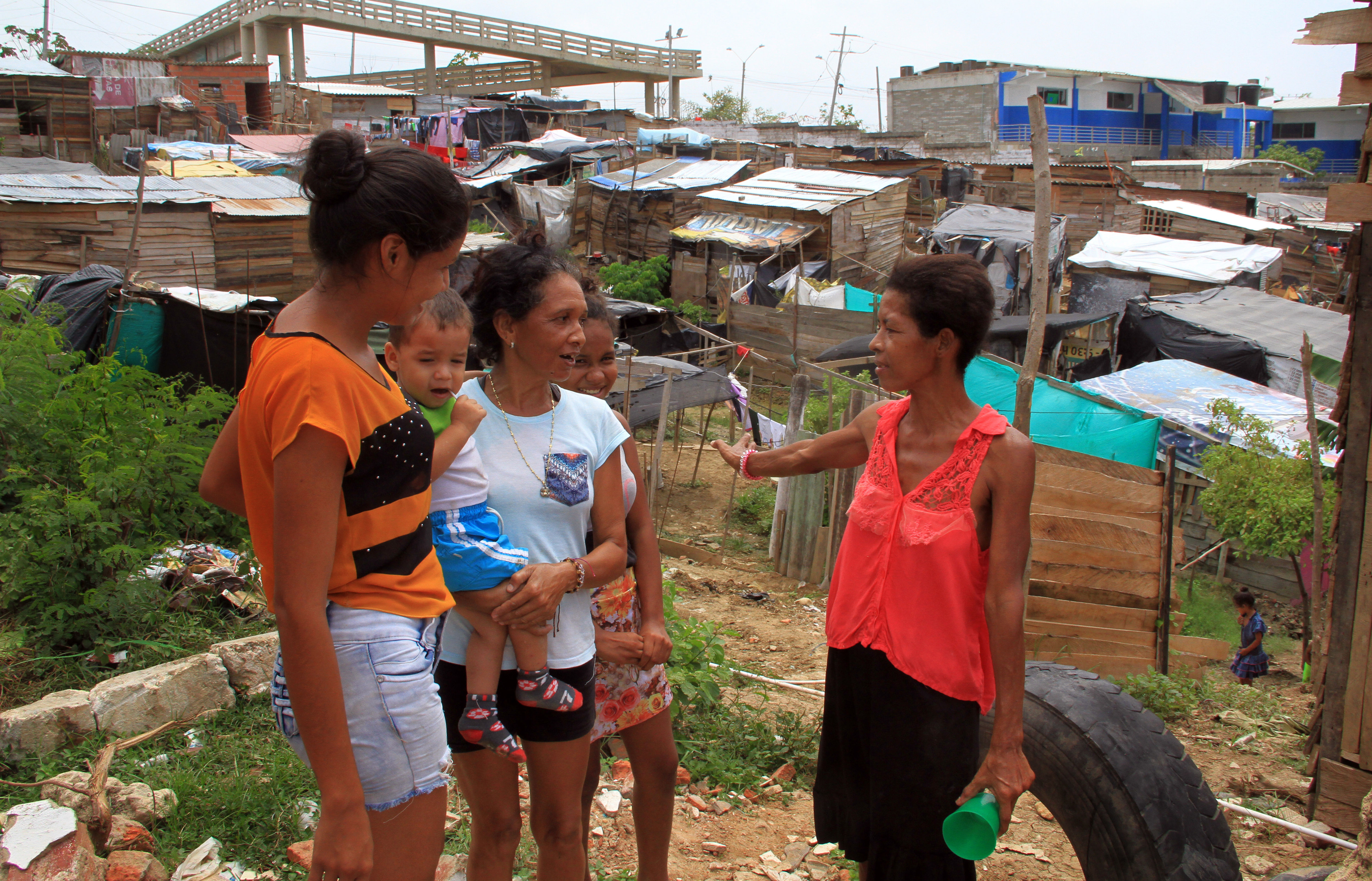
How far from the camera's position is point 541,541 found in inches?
78.5

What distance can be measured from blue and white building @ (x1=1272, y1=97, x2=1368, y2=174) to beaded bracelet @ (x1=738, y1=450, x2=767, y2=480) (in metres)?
49.9

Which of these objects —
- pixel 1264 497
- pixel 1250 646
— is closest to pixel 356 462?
pixel 1250 646

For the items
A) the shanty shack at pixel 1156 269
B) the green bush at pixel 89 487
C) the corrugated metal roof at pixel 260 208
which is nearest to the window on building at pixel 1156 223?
the shanty shack at pixel 1156 269

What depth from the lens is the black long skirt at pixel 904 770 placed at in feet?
6.73

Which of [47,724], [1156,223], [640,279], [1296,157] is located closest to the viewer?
[47,724]

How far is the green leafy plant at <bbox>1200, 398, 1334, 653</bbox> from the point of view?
27.0ft

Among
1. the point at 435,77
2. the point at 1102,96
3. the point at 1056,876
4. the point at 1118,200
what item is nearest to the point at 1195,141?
the point at 1102,96

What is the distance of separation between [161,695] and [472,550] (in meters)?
2.79

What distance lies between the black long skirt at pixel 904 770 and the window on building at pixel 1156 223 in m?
26.0

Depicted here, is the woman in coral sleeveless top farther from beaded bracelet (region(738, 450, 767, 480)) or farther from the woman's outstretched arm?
beaded bracelet (region(738, 450, 767, 480))

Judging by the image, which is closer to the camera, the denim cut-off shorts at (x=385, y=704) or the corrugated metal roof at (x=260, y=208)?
the denim cut-off shorts at (x=385, y=704)

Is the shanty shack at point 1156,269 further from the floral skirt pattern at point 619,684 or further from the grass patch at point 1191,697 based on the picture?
the floral skirt pattern at point 619,684

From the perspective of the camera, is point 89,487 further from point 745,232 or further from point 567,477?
point 745,232

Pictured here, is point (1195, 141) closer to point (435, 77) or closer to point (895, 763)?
point (435, 77)
